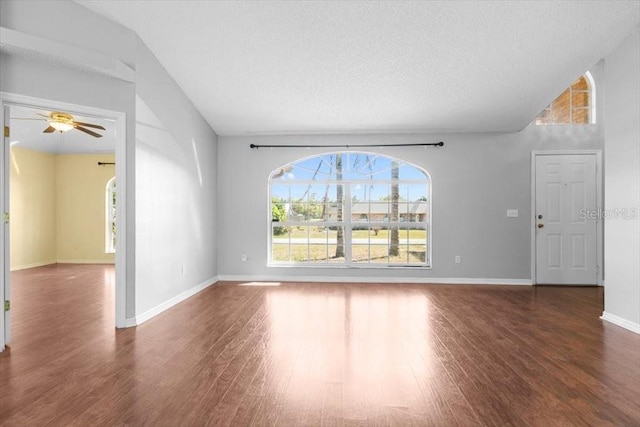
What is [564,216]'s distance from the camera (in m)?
5.56

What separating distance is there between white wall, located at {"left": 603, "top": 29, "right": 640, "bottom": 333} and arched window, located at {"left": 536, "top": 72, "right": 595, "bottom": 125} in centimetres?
210

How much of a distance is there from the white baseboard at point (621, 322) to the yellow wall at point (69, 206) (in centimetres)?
908

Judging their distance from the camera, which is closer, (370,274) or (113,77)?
(113,77)

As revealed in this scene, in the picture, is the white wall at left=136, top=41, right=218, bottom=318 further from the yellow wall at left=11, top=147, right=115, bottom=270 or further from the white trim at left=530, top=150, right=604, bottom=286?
the white trim at left=530, top=150, right=604, bottom=286

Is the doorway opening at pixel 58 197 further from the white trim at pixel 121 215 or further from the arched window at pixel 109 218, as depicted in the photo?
the white trim at pixel 121 215

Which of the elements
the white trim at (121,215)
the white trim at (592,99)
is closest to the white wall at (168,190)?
the white trim at (121,215)

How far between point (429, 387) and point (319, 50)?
3219mm

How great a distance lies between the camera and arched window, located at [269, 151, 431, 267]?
5.85 m

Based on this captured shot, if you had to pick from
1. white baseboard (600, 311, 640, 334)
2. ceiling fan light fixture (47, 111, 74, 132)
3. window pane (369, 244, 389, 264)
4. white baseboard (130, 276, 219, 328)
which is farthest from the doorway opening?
white baseboard (600, 311, 640, 334)

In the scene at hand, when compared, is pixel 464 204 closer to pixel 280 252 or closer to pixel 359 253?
pixel 359 253

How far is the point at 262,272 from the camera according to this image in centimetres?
586

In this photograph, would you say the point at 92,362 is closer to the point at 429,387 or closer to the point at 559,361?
the point at 429,387

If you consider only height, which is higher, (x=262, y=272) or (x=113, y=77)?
(x=113, y=77)

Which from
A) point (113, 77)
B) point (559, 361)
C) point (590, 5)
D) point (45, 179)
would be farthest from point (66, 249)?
point (590, 5)
